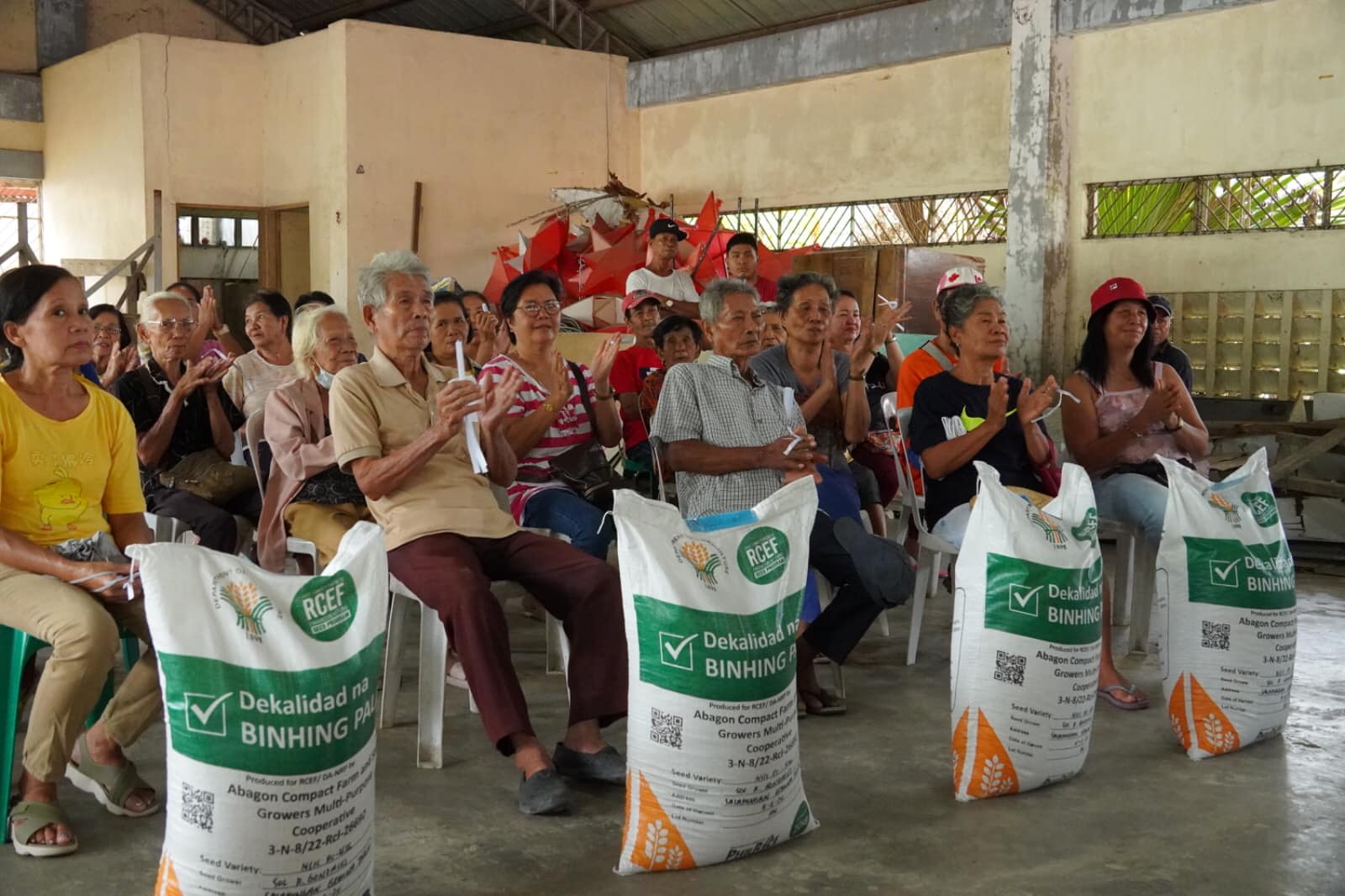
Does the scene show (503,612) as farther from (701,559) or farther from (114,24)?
(114,24)

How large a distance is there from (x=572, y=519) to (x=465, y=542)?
588 mm

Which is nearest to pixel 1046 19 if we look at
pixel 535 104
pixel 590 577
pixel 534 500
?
pixel 535 104

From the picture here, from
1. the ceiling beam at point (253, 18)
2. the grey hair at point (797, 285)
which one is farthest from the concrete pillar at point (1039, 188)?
the ceiling beam at point (253, 18)

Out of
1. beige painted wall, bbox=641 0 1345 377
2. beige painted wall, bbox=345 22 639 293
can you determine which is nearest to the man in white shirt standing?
beige painted wall, bbox=641 0 1345 377

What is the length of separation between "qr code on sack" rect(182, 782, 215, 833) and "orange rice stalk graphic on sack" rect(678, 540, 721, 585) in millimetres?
887

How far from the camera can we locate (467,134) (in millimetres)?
10953

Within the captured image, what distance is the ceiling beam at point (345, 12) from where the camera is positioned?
42.7ft

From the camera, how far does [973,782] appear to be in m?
2.75

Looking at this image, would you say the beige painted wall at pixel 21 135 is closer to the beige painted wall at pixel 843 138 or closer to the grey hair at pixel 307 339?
the beige painted wall at pixel 843 138

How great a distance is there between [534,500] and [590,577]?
Answer: 2.39 ft

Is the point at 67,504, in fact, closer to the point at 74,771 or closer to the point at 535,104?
the point at 74,771

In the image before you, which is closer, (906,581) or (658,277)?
(906,581)

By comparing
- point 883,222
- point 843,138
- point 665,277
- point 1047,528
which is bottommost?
point 1047,528

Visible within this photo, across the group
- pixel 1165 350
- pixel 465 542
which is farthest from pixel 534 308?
pixel 1165 350
